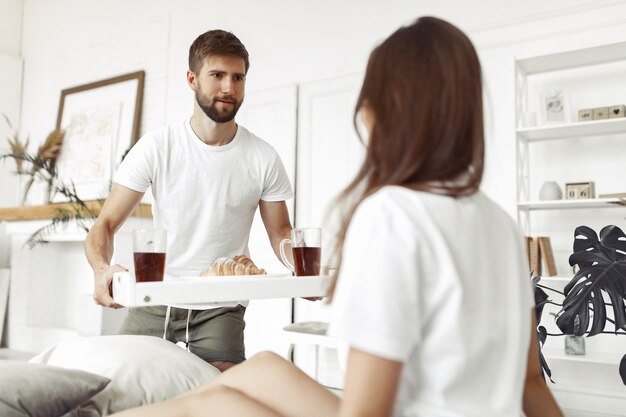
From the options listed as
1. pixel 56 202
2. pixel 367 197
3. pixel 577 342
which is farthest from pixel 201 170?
pixel 56 202

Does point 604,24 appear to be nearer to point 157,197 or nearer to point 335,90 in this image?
point 335,90

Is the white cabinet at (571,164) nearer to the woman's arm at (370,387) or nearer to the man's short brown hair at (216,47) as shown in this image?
the man's short brown hair at (216,47)

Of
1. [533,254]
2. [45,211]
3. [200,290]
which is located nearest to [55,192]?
[45,211]

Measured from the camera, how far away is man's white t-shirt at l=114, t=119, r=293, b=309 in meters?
2.06

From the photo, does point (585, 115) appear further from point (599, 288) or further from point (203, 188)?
point (203, 188)

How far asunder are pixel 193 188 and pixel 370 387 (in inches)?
58.5

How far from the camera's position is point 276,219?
7.26 ft

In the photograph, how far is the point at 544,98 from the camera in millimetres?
3350

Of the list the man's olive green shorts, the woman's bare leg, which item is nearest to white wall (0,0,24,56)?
the man's olive green shorts

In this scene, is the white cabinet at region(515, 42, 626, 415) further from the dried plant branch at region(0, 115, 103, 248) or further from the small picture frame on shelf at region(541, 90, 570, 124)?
the dried plant branch at region(0, 115, 103, 248)

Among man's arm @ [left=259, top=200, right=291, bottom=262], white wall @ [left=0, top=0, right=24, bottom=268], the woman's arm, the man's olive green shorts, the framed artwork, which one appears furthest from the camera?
white wall @ [left=0, top=0, right=24, bottom=268]

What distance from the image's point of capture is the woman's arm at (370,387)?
701 millimetres

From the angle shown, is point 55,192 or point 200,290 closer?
point 200,290

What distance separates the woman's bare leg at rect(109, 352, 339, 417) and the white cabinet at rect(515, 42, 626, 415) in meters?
2.26
